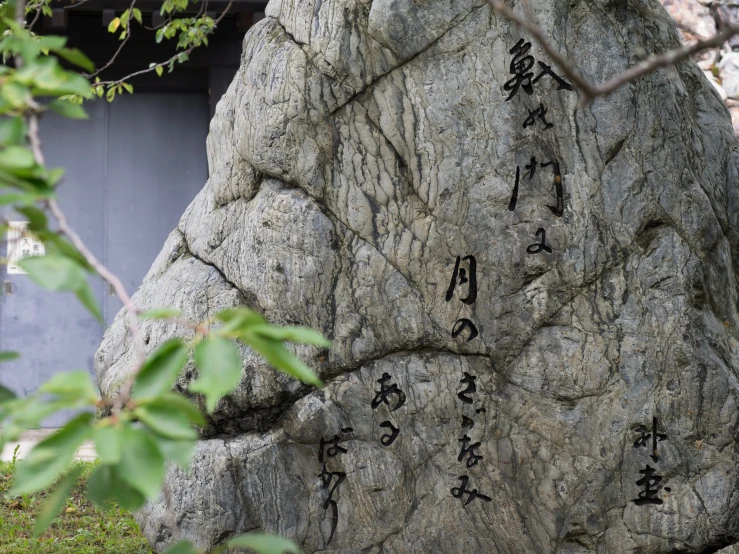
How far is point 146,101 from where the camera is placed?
8250mm

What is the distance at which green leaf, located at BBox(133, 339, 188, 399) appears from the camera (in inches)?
46.1

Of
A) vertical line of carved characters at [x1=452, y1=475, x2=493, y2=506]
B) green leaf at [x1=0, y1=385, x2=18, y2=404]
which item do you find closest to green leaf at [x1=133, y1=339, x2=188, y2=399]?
green leaf at [x1=0, y1=385, x2=18, y2=404]

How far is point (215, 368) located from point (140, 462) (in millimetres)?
163

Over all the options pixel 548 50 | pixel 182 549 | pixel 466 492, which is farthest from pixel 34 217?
pixel 466 492

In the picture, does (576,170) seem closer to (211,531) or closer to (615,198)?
(615,198)

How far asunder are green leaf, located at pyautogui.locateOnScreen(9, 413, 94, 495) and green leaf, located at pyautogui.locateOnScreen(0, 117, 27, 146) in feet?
1.69

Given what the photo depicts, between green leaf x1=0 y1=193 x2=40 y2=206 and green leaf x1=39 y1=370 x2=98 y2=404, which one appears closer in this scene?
green leaf x1=39 y1=370 x2=98 y2=404

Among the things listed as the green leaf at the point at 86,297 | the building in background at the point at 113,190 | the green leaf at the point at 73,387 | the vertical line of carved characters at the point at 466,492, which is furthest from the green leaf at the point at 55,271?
the building in background at the point at 113,190

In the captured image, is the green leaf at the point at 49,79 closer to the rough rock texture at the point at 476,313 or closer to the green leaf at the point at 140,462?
the green leaf at the point at 140,462

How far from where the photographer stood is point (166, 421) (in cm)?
115

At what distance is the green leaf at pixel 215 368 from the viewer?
1120 millimetres

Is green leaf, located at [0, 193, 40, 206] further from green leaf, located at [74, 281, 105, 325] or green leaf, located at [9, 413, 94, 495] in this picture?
green leaf, located at [9, 413, 94, 495]

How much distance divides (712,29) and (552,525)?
8.18m

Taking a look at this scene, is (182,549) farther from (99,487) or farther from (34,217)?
(34,217)
